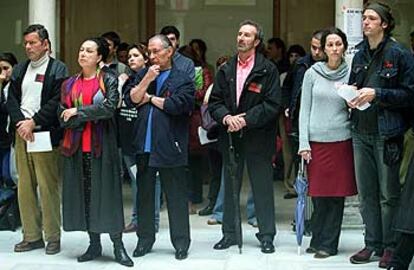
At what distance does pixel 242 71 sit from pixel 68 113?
163cm

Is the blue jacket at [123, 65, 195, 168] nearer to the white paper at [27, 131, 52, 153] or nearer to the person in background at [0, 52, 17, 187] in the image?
the white paper at [27, 131, 52, 153]

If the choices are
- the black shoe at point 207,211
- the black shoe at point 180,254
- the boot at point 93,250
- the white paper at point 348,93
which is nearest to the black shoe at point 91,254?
the boot at point 93,250

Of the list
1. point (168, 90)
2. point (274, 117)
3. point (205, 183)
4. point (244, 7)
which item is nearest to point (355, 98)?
point (274, 117)

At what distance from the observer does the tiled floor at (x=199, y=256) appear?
22.5ft

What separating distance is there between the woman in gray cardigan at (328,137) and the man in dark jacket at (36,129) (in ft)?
7.37

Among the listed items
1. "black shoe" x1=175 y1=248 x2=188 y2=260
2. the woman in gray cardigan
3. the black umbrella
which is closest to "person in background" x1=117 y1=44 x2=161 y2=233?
"black shoe" x1=175 y1=248 x2=188 y2=260

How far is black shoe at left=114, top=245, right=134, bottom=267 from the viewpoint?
687cm

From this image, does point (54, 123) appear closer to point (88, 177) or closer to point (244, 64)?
point (88, 177)

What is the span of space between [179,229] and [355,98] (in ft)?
6.39

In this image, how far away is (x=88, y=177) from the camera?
270 inches

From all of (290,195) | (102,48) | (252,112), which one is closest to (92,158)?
(102,48)

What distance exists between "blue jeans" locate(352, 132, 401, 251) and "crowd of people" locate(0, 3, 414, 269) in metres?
0.01

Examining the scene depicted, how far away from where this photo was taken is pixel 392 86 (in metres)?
6.58

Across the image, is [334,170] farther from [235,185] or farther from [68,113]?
[68,113]
